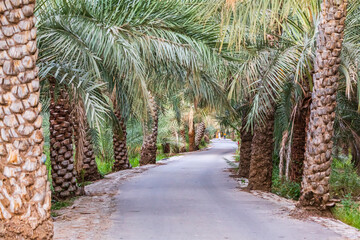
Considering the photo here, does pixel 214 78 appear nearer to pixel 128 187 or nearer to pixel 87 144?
pixel 128 187

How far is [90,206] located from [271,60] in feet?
18.3

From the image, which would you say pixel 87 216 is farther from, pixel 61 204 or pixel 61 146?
pixel 61 146

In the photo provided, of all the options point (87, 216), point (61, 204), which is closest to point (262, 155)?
point (61, 204)

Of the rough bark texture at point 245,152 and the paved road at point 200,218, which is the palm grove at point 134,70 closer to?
the paved road at point 200,218

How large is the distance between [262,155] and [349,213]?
4.25m

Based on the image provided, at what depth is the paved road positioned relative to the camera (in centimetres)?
743

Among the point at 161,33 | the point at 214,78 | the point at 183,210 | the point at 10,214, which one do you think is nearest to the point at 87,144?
the point at 214,78

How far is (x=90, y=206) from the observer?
401 inches

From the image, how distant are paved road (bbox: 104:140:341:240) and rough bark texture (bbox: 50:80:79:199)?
4.49 feet

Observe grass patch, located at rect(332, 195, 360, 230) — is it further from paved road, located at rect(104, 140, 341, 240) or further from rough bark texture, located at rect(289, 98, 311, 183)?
rough bark texture, located at rect(289, 98, 311, 183)

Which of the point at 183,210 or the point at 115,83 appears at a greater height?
the point at 115,83

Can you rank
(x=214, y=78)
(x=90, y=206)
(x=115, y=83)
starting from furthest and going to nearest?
1. (x=214, y=78)
2. (x=115, y=83)
3. (x=90, y=206)

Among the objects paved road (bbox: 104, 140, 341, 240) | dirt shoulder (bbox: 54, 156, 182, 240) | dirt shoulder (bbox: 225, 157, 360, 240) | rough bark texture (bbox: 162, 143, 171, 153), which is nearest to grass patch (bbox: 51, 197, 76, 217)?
dirt shoulder (bbox: 54, 156, 182, 240)

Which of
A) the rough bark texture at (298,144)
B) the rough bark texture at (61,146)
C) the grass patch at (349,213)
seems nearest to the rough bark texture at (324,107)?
the grass patch at (349,213)
